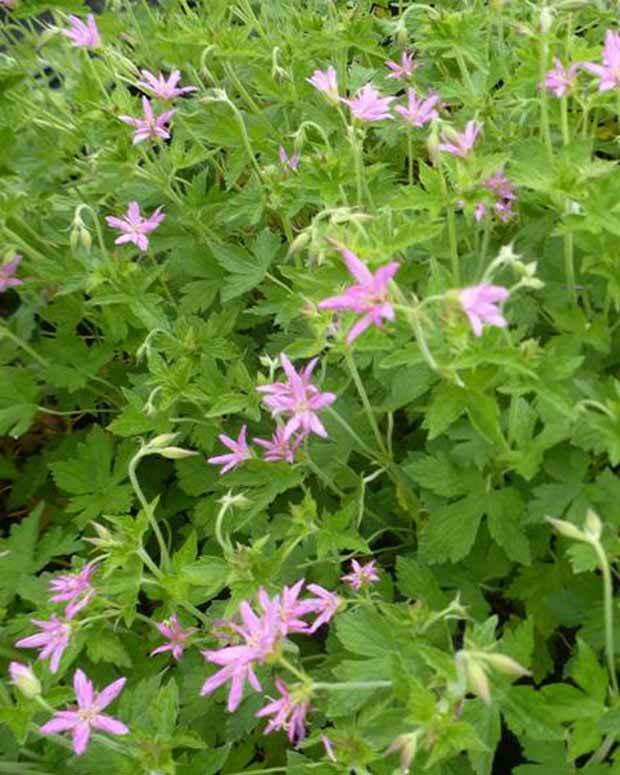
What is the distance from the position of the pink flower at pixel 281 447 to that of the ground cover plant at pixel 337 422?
1 cm

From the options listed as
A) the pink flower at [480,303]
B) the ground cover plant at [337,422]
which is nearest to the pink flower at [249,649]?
the ground cover plant at [337,422]

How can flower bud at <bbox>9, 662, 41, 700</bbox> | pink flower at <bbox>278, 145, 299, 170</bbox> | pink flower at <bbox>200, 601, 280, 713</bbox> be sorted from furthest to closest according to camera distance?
pink flower at <bbox>278, 145, 299, 170</bbox> → flower bud at <bbox>9, 662, 41, 700</bbox> → pink flower at <bbox>200, 601, 280, 713</bbox>

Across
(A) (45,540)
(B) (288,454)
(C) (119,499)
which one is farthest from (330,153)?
(A) (45,540)

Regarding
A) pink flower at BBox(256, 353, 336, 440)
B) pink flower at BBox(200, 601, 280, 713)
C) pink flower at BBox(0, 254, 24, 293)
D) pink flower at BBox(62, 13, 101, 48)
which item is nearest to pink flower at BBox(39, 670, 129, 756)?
pink flower at BBox(200, 601, 280, 713)

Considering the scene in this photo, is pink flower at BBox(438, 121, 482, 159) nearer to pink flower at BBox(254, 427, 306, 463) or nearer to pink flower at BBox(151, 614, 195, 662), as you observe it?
pink flower at BBox(254, 427, 306, 463)

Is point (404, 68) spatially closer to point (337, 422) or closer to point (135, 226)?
point (135, 226)

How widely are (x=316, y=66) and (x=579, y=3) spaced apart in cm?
105

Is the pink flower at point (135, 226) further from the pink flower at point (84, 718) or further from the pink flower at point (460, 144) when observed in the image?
the pink flower at point (84, 718)

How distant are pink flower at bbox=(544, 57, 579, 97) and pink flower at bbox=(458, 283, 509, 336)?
0.80 meters

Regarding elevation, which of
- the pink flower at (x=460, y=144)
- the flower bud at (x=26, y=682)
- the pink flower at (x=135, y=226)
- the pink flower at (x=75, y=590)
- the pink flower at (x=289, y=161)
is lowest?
the pink flower at (x=75, y=590)

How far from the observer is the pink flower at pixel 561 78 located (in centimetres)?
192

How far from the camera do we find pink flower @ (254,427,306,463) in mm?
1898

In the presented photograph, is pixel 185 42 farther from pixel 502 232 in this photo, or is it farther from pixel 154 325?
pixel 502 232

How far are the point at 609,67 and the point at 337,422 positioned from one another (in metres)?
0.95
